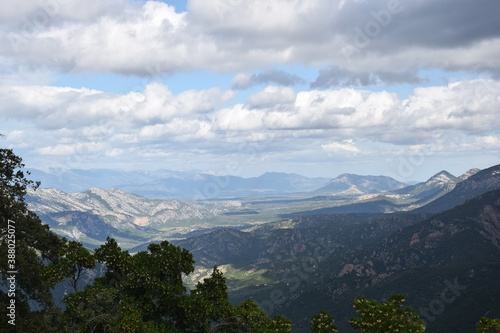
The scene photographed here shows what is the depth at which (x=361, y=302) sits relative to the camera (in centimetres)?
5038

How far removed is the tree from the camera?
45.4 m

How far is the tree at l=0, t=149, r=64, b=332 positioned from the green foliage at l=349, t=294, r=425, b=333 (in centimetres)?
3286

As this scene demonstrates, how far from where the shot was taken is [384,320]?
46.7 m

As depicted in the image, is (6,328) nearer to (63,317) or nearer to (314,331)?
(63,317)

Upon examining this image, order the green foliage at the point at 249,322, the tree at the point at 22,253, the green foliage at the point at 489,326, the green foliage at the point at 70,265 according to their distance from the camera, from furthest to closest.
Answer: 1. the green foliage at the point at 70,265
2. the green foliage at the point at 249,322
3. the green foliage at the point at 489,326
4. the tree at the point at 22,253

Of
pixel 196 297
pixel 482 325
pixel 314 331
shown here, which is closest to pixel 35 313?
pixel 196 297

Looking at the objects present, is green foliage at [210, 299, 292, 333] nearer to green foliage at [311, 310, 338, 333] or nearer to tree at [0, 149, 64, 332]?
green foliage at [311, 310, 338, 333]

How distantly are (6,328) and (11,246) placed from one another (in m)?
8.06

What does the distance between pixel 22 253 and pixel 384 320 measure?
3924cm

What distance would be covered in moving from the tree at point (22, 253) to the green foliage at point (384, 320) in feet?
108

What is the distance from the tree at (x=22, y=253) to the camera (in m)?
45.4

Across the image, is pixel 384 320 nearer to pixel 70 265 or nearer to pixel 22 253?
pixel 70 265

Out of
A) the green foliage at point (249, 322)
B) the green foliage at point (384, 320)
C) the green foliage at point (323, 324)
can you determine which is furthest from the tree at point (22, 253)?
the green foliage at point (384, 320)

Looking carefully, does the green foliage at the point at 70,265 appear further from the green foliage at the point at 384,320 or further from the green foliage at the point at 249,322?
the green foliage at the point at 384,320
